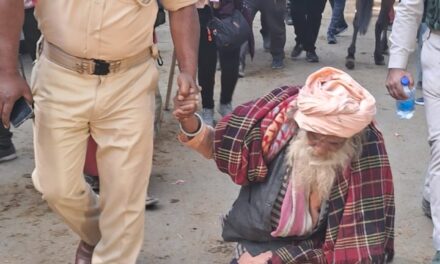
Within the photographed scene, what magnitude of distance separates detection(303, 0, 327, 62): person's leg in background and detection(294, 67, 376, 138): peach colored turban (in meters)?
5.13

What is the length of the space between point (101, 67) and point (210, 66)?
241 cm

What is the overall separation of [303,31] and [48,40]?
17.5 ft

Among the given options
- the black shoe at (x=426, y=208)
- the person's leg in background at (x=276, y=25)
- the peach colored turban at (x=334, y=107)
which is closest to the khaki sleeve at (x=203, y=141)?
the peach colored turban at (x=334, y=107)

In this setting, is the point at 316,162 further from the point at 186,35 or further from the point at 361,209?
the point at 186,35

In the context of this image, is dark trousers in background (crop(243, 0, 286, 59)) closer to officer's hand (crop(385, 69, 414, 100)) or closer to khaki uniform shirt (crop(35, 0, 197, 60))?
officer's hand (crop(385, 69, 414, 100))

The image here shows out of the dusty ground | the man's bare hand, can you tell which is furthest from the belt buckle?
the dusty ground

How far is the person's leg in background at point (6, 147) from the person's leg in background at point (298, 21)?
3.82 metres

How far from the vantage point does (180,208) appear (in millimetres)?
4660

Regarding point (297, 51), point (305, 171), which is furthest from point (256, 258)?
point (297, 51)

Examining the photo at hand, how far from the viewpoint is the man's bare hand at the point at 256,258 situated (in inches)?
133

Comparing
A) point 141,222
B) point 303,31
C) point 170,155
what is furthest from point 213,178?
point 303,31

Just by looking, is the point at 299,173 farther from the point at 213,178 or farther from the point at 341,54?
the point at 341,54

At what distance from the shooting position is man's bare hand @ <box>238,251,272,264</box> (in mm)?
3373

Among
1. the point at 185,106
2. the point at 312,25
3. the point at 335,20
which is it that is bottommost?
the point at 335,20
